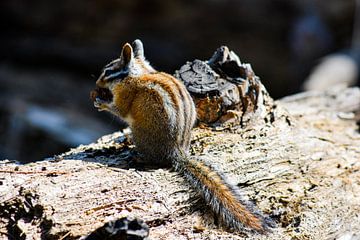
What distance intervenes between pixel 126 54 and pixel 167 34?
21.6 feet

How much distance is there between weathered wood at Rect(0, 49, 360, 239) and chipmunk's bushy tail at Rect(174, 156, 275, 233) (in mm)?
47

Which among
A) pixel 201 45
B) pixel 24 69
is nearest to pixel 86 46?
pixel 24 69

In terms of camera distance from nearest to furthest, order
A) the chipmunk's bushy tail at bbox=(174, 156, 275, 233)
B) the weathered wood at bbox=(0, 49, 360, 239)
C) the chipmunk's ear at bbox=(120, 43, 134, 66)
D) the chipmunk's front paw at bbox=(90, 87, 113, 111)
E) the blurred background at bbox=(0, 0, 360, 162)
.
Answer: the weathered wood at bbox=(0, 49, 360, 239) < the chipmunk's bushy tail at bbox=(174, 156, 275, 233) < the chipmunk's ear at bbox=(120, 43, 134, 66) < the chipmunk's front paw at bbox=(90, 87, 113, 111) < the blurred background at bbox=(0, 0, 360, 162)

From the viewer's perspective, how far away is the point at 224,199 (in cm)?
306

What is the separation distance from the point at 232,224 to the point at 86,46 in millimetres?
7354

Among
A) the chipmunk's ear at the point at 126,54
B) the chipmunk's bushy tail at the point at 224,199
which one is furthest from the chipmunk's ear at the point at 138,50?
the chipmunk's bushy tail at the point at 224,199

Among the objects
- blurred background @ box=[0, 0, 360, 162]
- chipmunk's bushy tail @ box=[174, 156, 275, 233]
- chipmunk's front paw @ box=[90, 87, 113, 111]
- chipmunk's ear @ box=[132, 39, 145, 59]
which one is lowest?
chipmunk's bushy tail @ box=[174, 156, 275, 233]

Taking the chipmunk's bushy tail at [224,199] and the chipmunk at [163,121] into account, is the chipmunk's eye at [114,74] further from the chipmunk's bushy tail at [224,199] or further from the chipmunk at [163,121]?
the chipmunk's bushy tail at [224,199]

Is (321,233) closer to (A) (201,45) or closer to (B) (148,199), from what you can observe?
(B) (148,199)

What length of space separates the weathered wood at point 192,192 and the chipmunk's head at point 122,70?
10.4 inches

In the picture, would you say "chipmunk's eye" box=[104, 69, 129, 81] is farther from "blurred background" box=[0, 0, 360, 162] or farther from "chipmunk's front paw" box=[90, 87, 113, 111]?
"blurred background" box=[0, 0, 360, 162]

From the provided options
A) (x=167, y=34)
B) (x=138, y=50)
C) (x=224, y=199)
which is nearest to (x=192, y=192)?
(x=224, y=199)

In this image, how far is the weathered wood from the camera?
2779mm

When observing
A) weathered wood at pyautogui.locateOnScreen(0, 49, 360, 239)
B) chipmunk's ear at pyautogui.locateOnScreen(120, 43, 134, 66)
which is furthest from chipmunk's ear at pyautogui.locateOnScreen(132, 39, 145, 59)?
weathered wood at pyautogui.locateOnScreen(0, 49, 360, 239)
